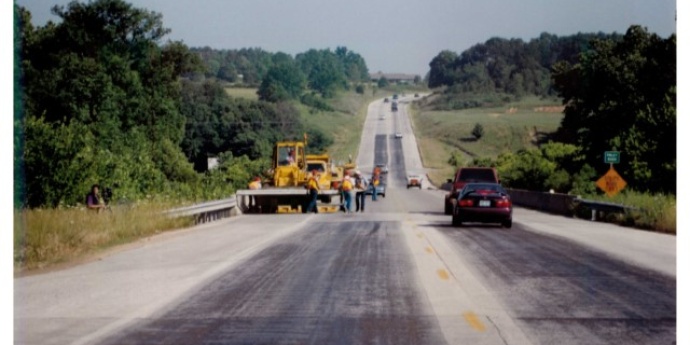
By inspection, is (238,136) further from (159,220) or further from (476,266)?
(476,266)

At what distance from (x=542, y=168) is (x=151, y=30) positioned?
31.8 meters

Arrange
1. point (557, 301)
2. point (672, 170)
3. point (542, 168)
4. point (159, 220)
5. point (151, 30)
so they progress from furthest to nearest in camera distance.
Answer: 1. point (151, 30)
2. point (542, 168)
3. point (672, 170)
4. point (159, 220)
5. point (557, 301)

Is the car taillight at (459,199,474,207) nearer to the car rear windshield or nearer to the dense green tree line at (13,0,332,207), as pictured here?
the car rear windshield

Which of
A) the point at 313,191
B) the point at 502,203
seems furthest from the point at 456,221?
the point at 313,191

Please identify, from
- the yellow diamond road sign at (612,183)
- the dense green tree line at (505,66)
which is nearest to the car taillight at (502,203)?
the yellow diamond road sign at (612,183)

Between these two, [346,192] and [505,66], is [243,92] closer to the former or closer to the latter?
[505,66]

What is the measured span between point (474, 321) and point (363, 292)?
318cm

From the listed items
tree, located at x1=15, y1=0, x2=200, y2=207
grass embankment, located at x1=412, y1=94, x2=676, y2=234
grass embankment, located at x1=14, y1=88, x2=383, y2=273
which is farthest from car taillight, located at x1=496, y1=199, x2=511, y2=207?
grass embankment, located at x1=412, y1=94, x2=676, y2=234

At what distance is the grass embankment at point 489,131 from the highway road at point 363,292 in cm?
9800

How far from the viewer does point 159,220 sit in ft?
105

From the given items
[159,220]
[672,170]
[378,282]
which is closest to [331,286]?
[378,282]

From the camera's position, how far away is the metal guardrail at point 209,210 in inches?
1356

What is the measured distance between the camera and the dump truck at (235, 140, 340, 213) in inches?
1806

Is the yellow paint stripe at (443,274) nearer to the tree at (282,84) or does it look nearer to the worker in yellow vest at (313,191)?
the worker in yellow vest at (313,191)
